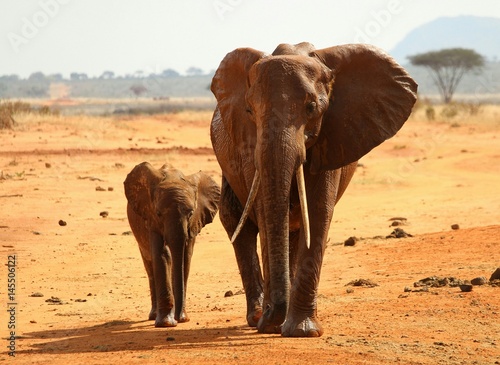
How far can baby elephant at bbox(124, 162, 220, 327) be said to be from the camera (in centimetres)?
902

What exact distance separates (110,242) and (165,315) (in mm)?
6223

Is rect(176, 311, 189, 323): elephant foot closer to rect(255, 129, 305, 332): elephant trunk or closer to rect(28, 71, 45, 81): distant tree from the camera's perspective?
rect(255, 129, 305, 332): elephant trunk

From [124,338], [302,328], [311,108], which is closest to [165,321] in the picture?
[124,338]

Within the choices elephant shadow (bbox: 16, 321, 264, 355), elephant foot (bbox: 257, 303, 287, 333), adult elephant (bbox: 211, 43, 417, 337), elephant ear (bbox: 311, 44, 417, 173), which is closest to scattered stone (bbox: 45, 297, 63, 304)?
elephant shadow (bbox: 16, 321, 264, 355)

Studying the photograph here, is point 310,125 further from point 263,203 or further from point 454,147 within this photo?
point 454,147

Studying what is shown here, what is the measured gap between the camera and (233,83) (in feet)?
26.9

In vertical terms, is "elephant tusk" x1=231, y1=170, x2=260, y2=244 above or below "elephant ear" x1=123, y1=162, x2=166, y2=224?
above

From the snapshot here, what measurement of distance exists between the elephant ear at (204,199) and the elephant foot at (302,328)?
2389 mm

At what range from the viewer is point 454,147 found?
31.5 m

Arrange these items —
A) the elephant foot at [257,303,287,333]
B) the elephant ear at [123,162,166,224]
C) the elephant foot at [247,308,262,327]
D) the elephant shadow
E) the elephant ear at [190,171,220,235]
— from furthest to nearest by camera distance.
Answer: the elephant ear at [190,171,220,235] < the elephant ear at [123,162,166,224] < the elephant foot at [247,308,262,327] < the elephant shadow < the elephant foot at [257,303,287,333]

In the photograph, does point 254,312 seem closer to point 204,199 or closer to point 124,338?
point 124,338

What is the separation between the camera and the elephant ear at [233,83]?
313 inches

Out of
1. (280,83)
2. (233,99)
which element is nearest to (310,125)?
(280,83)

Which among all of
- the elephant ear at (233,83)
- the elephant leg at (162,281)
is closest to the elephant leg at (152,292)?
the elephant leg at (162,281)
